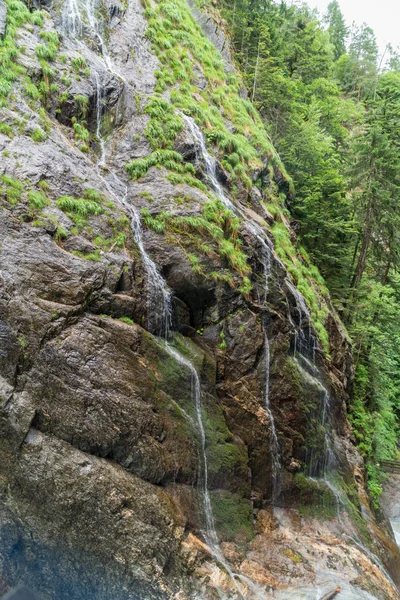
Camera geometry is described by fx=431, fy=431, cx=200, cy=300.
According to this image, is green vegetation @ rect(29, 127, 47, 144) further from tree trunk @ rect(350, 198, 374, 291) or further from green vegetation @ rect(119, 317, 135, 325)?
tree trunk @ rect(350, 198, 374, 291)

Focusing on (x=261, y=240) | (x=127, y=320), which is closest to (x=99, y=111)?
(x=261, y=240)

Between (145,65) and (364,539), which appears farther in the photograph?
(145,65)

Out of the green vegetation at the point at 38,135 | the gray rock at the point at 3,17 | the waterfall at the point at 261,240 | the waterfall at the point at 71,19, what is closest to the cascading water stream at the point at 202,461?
the waterfall at the point at 261,240

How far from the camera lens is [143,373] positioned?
1021 centimetres

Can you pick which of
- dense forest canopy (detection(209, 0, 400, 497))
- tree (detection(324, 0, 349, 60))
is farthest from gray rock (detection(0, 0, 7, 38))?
Answer: tree (detection(324, 0, 349, 60))

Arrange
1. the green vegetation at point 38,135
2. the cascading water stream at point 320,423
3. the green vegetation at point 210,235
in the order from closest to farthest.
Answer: the green vegetation at point 38,135 → the green vegetation at point 210,235 → the cascading water stream at point 320,423

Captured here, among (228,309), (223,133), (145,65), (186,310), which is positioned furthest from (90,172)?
(145,65)

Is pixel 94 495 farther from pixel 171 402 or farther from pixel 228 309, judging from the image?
pixel 228 309

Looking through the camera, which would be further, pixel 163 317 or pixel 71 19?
pixel 71 19

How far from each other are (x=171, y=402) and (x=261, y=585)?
4.45m

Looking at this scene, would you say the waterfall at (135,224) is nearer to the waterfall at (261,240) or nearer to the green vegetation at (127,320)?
the green vegetation at (127,320)

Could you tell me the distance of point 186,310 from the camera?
41.5 ft

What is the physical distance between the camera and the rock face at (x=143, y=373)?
8.55m

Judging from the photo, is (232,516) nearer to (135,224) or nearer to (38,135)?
(135,224)
